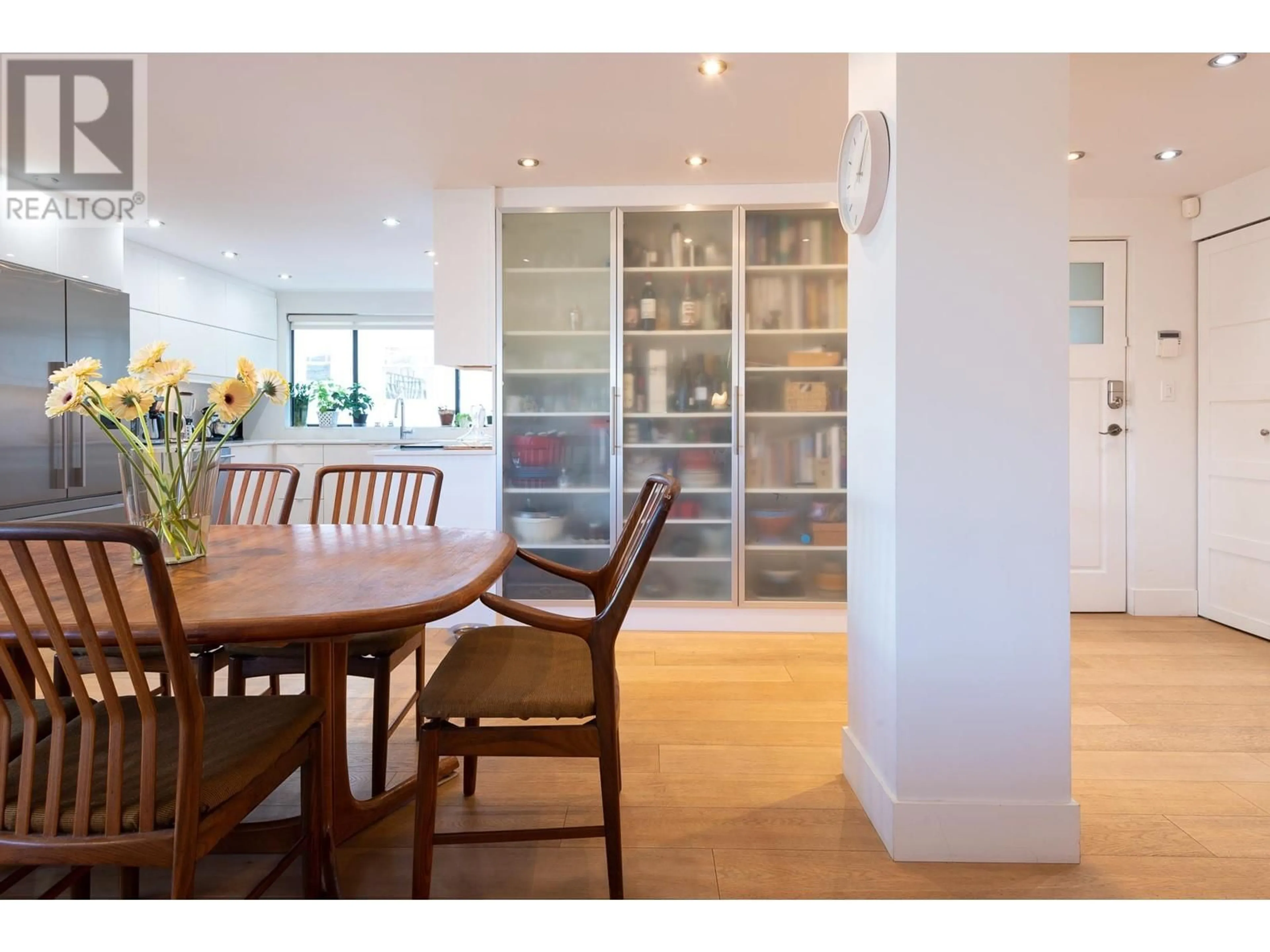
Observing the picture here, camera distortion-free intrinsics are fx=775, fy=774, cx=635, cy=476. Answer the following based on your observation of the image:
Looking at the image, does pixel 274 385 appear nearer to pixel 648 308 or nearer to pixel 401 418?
pixel 648 308

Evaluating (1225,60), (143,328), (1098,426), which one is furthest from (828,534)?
(143,328)

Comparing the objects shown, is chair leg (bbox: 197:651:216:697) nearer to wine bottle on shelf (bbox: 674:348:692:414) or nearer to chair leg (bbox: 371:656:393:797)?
chair leg (bbox: 371:656:393:797)

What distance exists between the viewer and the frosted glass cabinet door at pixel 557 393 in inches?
153

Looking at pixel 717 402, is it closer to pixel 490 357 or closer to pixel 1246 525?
pixel 490 357

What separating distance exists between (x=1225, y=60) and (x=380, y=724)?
10.5 ft

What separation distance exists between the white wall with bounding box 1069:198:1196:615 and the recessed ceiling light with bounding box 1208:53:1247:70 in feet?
5.06

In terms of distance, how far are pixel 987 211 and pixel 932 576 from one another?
2.67 ft

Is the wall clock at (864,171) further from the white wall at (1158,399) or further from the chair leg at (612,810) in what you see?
the white wall at (1158,399)

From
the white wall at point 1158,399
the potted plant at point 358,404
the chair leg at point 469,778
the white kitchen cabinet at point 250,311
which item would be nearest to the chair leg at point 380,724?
the chair leg at point 469,778

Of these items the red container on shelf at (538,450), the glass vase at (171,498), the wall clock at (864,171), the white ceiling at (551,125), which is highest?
the white ceiling at (551,125)

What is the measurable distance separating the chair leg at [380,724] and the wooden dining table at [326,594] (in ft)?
0.18

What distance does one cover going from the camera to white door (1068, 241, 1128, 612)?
4.02 meters

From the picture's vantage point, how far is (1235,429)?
372cm
